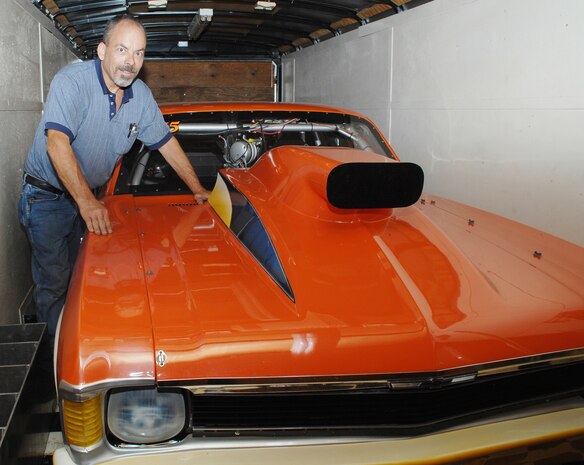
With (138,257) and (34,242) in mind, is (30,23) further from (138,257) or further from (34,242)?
(138,257)

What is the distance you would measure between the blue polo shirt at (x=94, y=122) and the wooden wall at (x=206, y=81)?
569 cm

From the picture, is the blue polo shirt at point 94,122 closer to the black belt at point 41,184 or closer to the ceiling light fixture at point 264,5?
the black belt at point 41,184

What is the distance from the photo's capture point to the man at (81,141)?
262 cm

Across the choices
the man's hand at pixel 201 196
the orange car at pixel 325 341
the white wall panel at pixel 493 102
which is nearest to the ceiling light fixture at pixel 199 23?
the white wall panel at pixel 493 102

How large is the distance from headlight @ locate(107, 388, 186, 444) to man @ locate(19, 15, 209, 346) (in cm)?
121

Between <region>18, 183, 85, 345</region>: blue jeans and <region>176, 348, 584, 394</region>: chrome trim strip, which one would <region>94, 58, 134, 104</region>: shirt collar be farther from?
<region>176, 348, 584, 394</region>: chrome trim strip

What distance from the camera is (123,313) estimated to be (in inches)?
62.6

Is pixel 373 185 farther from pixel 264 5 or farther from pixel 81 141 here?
pixel 264 5

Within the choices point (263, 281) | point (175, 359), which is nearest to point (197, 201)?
point (263, 281)

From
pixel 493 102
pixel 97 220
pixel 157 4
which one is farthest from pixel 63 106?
pixel 157 4

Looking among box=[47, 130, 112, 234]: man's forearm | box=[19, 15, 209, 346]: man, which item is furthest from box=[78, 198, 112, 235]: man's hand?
box=[19, 15, 209, 346]: man

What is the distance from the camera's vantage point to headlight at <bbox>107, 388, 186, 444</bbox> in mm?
1481

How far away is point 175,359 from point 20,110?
9.34 ft

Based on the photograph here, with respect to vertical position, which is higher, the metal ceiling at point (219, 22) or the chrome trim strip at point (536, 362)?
the metal ceiling at point (219, 22)
